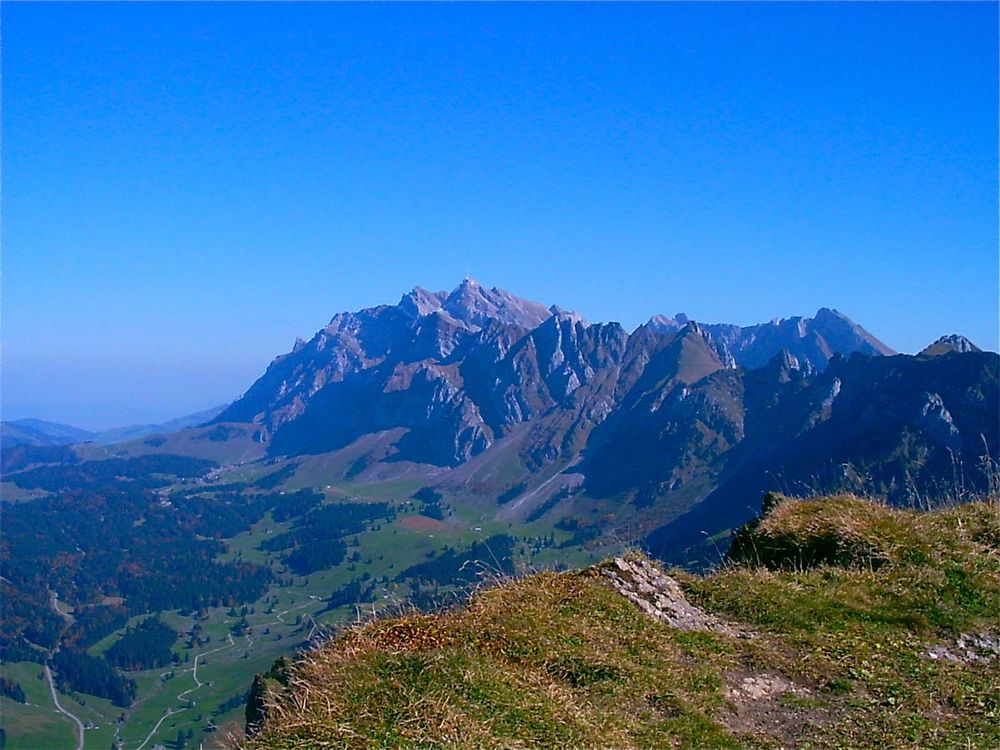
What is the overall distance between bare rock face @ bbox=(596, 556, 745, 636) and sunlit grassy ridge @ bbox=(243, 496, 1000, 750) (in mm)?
308

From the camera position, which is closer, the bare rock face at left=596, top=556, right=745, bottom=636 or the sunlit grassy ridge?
the sunlit grassy ridge

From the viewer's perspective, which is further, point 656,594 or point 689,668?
point 656,594

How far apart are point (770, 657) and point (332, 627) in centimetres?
773

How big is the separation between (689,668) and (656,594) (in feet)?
8.66

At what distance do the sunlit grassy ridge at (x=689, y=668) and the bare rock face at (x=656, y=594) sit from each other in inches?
12.1

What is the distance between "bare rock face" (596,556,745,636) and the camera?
13.9 metres

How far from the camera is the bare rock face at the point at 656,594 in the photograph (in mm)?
13945

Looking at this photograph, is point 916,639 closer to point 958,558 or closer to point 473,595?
point 958,558

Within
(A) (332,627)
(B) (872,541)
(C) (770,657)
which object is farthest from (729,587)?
(A) (332,627)

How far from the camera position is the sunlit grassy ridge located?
9.62 meters

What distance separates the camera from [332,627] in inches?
523

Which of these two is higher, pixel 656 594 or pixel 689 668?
pixel 656 594

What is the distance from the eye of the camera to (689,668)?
A: 12094 millimetres

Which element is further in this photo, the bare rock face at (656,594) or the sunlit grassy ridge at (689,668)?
the bare rock face at (656,594)
